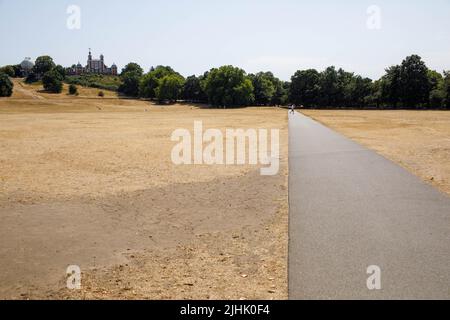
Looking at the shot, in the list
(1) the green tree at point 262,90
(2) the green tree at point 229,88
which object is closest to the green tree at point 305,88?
(1) the green tree at point 262,90

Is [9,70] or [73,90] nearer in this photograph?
[73,90]

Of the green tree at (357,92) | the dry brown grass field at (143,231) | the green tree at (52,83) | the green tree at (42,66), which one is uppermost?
the green tree at (42,66)

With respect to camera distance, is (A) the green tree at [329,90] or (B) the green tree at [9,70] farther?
(B) the green tree at [9,70]

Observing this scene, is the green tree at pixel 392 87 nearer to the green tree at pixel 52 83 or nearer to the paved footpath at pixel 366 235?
the paved footpath at pixel 366 235

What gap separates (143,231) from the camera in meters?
7.73

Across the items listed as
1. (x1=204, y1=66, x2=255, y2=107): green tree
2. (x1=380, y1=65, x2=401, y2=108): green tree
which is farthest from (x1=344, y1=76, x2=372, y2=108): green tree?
(x1=204, y1=66, x2=255, y2=107): green tree

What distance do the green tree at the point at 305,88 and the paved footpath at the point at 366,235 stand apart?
92113mm

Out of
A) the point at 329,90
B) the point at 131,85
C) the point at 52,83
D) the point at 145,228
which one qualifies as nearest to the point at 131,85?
the point at 131,85

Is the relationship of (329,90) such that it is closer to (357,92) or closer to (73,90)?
(357,92)

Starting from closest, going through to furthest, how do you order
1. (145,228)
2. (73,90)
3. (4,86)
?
(145,228) → (4,86) → (73,90)

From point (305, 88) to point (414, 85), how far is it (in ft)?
90.5

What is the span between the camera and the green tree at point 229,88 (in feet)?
326
